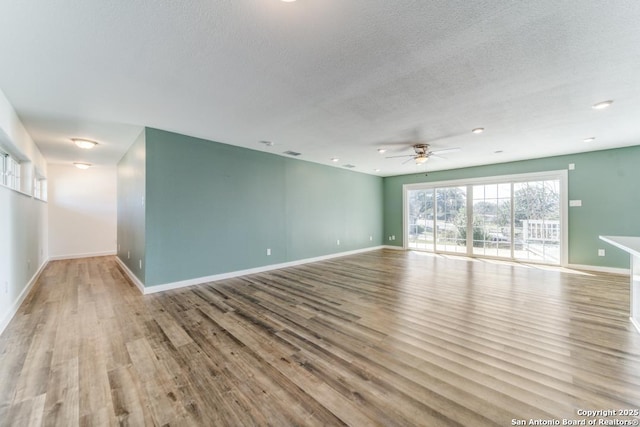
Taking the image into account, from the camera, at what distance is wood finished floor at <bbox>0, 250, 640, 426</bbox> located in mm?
1545

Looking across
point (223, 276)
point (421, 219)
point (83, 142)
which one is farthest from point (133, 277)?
point (421, 219)

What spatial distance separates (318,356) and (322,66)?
2524 mm

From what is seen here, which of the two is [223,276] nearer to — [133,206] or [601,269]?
[133,206]

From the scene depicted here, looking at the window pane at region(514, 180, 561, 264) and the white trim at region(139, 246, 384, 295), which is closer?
the white trim at region(139, 246, 384, 295)

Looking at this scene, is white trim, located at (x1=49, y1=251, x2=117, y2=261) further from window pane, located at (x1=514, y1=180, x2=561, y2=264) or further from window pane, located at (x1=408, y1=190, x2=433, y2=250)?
window pane, located at (x1=514, y1=180, x2=561, y2=264)

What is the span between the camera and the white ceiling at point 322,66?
5.29ft

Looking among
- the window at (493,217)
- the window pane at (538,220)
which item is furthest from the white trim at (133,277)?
the window pane at (538,220)

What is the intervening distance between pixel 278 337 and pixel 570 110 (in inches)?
174

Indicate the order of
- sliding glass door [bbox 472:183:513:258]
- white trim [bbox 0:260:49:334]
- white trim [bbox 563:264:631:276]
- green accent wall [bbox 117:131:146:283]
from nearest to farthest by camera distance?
white trim [bbox 0:260:49:334], green accent wall [bbox 117:131:146:283], white trim [bbox 563:264:631:276], sliding glass door [bbox 472:183:513:258]

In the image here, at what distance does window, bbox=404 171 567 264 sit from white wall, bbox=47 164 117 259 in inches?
364

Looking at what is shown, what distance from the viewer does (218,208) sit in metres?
4.61

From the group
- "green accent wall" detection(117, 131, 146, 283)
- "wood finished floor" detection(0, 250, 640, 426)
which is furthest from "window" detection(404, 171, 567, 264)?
"green accent wall" detection(117, 131, 146, 283)

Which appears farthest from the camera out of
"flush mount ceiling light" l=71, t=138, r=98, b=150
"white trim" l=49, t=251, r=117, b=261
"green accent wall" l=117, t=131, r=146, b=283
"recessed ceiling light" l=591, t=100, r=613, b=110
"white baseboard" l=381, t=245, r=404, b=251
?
"white baseboard" l=381, t=245, r=404, b=251

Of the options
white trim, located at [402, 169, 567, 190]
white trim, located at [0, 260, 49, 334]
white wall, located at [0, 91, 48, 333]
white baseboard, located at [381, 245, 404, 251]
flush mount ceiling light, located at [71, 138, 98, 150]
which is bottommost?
white trim, located at [0, 260, 49, 334]
